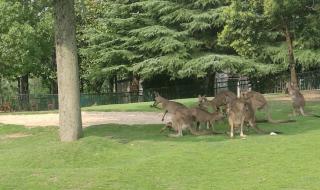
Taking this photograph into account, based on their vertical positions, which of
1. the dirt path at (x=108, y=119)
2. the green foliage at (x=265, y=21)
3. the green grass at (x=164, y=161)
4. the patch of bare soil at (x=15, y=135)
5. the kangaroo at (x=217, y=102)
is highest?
the green foliage at (x=265, y=21)

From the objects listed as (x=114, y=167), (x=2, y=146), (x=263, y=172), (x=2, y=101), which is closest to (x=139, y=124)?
(x=2, y=146)

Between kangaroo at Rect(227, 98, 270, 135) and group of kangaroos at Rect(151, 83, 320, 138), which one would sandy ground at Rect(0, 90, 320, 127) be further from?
kangaroo at Rect(227, 98, 270, 135)

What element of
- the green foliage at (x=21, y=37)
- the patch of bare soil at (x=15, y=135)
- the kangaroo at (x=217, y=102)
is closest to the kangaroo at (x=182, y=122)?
the kangaroo at (x=217, y=102)

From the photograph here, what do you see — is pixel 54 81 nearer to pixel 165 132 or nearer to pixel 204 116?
pixel 165 132

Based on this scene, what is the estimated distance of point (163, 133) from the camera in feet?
53.9

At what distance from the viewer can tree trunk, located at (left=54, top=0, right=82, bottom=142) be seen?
14.4m

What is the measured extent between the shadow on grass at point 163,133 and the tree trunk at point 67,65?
1218 millimetres

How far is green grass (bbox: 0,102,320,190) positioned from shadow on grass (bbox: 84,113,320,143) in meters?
0.03

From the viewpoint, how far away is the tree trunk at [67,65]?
47.4ft

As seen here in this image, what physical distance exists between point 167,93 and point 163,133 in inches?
1153

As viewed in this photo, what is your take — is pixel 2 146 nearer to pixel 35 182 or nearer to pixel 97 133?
pixel 97 133

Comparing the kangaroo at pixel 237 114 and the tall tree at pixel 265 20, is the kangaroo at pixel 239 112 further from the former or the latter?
the tall tree at pixel 265 20

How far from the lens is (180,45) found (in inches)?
1531

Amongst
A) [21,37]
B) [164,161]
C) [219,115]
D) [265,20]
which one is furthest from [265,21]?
[21,37]
